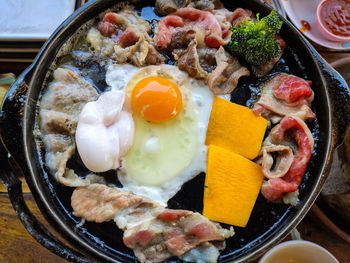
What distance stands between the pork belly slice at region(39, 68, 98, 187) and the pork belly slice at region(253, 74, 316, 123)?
1370 mm

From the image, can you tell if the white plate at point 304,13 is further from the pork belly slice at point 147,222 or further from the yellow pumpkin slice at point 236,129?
the pork belly slice at point 147,222

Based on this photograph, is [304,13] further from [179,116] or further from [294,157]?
[179,116]

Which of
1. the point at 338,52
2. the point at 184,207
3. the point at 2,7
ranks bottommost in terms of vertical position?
the point at 184,207

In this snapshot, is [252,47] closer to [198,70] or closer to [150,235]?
[198,70]

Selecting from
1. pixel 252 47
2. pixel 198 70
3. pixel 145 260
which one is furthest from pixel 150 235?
pixel 252 47

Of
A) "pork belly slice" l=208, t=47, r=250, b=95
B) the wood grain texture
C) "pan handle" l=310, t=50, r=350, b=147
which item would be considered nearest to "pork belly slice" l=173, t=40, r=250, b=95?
"pork belly slice" l=208, t=47, r=250, b=95

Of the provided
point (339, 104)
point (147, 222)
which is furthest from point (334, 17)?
point (147, 222)

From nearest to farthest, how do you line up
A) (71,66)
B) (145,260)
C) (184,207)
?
(145,260)
(184,207)
(71,66)

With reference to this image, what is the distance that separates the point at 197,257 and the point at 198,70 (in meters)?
1.45

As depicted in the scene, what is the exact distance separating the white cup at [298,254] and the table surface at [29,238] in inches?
12.8

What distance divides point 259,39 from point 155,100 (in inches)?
37.9

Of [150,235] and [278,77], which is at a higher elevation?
[278,77]

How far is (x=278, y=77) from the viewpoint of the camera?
302 centimetres

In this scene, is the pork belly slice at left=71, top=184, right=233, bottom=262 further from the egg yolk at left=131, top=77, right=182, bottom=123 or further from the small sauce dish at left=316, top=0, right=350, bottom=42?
the small sauce dish at left=316, top=0, right=350, bottom=42
